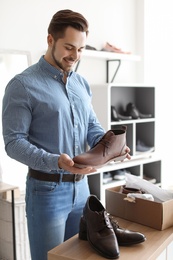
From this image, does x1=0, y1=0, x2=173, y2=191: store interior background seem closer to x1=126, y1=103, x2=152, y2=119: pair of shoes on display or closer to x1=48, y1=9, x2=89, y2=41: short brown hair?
x1=126, y1=103, x2=152, y2=119: pair of shoes on display

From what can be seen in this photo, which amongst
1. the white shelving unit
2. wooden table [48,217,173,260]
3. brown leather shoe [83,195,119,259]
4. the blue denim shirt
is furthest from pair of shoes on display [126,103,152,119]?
brown leather shoe [83,195,119,259]

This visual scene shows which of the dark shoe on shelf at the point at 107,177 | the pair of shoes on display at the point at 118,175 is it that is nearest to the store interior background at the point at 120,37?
the pair of shoes on display at the point at 118,175

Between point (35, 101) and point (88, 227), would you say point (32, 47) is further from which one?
point (88, 227)

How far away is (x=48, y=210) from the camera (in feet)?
4.85

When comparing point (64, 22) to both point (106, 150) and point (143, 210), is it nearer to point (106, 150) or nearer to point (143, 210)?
point (106, 150)

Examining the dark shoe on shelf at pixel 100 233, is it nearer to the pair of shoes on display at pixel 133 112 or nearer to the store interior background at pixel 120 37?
the store interior background at pixel 120 37

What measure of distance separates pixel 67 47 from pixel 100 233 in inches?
29.5

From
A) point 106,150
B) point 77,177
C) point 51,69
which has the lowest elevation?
point 77,177

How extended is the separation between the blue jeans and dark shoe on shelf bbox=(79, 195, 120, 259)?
151 mm

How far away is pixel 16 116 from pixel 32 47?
1586 mm

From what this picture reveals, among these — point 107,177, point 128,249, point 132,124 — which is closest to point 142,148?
point 132,124

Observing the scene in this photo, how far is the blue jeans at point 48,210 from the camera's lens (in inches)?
58.2

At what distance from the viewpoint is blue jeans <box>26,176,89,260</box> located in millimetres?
1479

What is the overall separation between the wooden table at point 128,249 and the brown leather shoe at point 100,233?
0.09 ft
